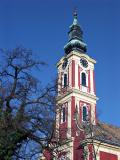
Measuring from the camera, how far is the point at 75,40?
55.2 m

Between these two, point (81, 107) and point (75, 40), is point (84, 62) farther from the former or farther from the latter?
point (81, 107)

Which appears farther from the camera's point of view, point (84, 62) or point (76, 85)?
point (84, 62)

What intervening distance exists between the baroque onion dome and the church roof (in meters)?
10.8

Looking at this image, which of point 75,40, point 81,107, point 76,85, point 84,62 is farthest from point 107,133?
point 75,40

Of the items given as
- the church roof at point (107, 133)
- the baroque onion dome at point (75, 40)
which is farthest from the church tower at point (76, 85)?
the church roof at point (107, 133)

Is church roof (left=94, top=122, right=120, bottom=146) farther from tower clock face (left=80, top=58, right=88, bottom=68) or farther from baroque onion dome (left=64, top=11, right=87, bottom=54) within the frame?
baroque onion dome (left=64, top=11, right=87, bottom=54)

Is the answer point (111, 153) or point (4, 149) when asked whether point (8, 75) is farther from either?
point (111, 153)

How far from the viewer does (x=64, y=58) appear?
53469mm

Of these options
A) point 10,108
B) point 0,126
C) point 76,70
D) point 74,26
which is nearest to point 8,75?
point 10,108

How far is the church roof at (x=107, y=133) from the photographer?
43594 millimetres

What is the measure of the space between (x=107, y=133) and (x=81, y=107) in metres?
4.35

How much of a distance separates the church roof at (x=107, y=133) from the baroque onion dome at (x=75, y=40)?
10831mm

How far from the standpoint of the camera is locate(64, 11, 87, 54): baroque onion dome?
54.4m

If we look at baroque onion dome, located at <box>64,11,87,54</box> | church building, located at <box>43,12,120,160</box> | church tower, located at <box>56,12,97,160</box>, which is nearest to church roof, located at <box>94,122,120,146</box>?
church building, located at <box>43,12,120,160</box>
